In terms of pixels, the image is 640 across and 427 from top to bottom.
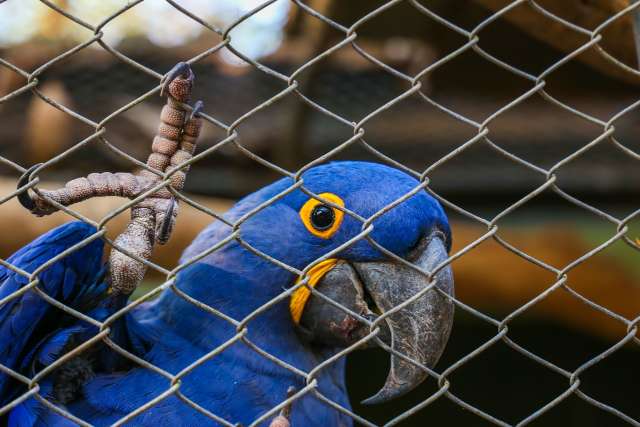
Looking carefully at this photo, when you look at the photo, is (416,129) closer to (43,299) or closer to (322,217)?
(322,217)

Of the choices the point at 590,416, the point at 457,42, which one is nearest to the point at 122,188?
the point at 457,42

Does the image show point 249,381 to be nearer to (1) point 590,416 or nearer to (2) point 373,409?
(2) point 373,409

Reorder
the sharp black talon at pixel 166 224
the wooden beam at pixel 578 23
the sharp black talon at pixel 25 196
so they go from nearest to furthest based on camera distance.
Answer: the sharp black talon at pixel 25 196 < the sharp black talon at pixel 166 224 < the wooden beam at pixel 578 23

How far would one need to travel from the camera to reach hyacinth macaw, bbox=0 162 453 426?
1.88 m

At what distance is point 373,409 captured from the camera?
4.76 m

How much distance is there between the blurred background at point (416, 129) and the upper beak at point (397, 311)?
1686 mm

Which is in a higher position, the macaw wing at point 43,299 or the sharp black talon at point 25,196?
the sharp black talon at point 25,196

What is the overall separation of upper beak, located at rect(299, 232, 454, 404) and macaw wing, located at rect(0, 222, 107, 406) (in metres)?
0.58

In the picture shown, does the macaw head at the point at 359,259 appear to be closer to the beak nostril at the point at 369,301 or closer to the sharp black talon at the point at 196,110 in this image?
the beak nostril at the point at 369,301

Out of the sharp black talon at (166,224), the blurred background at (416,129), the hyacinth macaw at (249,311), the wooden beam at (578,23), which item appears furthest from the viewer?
the blurred background at (416,129)

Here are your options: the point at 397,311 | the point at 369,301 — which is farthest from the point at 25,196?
the point at 369,301

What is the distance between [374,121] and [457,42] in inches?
26.8

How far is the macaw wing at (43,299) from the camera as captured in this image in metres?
1.83

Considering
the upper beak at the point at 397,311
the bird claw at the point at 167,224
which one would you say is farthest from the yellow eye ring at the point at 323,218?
the bird claw at the point at 167,224
